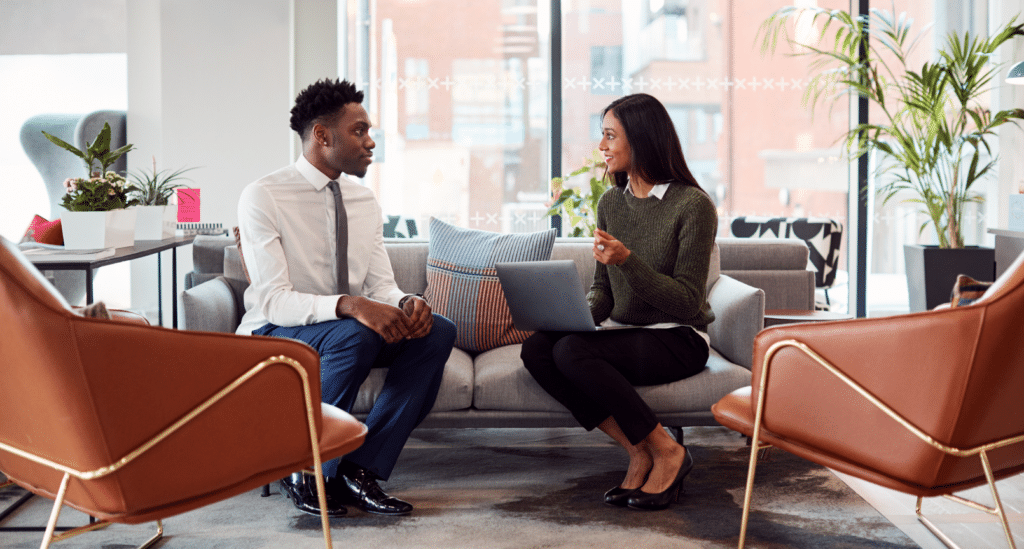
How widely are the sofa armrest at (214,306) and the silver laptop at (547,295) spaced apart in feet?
2.79

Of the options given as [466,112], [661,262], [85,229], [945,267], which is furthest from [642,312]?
[466,112]

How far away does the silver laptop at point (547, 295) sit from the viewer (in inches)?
82.0

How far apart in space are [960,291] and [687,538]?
84 centimetres

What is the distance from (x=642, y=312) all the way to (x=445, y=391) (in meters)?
0.61

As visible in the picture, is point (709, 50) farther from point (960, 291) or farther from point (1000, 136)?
point (960, 291)

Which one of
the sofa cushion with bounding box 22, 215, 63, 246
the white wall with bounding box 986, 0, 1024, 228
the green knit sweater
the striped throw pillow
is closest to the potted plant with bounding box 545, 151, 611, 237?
the striped throw pillow

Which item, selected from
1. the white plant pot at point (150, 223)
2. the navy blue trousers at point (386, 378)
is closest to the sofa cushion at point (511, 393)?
the navy blue trousers at point (386, 378)

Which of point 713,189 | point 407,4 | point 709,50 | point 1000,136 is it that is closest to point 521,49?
point 407,4

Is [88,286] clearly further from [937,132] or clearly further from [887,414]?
[937,132]

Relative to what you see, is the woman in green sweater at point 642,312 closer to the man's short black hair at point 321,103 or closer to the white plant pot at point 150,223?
the man's short black hair at point 321,103

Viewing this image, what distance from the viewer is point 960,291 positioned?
155 cm

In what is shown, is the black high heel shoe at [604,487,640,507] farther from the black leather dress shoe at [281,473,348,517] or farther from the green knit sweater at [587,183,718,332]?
the black leather dress shoe at [281,473,348,517]

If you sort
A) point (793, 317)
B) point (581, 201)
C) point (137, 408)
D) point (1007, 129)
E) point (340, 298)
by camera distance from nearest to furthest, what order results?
1. point (137, 408)
2. point (340, 298)
3. point (793, 317)
4. point (581, 201)
5. point (1007, 129)

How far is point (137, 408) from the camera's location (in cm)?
128
